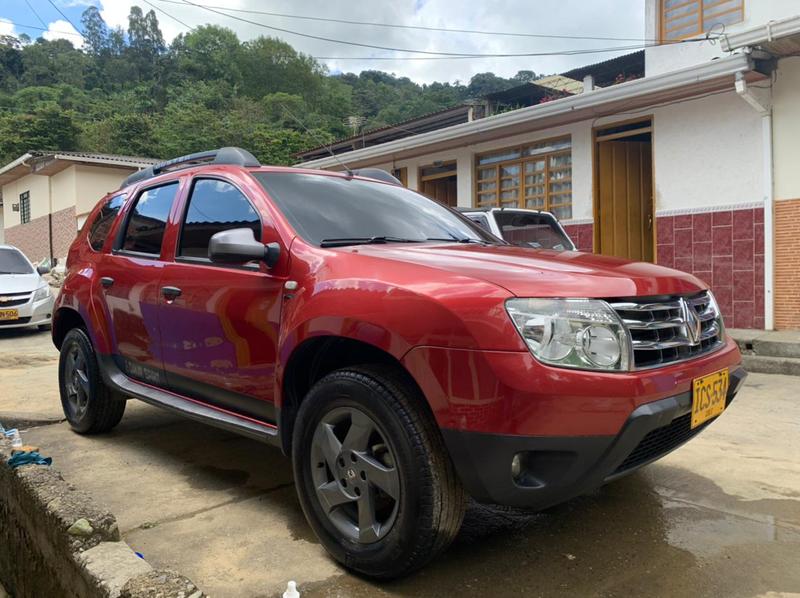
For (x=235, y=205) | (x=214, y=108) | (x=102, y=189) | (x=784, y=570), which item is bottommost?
(x=784, y=570)

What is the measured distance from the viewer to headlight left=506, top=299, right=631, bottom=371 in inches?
81.5

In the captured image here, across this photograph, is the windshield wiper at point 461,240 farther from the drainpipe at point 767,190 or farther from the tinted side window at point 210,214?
the drainpipe at point 767,190

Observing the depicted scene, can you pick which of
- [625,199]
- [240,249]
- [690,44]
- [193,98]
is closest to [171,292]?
[240,249]

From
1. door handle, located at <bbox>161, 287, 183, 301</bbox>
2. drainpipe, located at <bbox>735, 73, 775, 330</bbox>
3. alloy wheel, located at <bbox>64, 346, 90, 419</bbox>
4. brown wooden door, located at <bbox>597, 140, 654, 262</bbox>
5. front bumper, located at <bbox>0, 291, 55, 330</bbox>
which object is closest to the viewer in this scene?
door handle, located at <bbox>161, 287, 183, 301</bbox>

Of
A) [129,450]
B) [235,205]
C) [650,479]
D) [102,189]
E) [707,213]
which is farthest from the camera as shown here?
[102,189]

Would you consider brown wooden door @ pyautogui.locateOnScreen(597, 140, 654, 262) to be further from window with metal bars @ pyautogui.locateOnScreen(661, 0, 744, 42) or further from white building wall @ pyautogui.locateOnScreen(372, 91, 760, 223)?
window with metal bars @ pyautogui.locateOnScreen(661, 0, 744, 42)

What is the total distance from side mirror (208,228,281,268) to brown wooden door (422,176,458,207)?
444 inches

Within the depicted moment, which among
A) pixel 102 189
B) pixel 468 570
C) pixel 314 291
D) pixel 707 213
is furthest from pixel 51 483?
pixel 102 189

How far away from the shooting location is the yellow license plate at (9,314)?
9930mm

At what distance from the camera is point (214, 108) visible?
3962 centimetres

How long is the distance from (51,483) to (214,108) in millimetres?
40309

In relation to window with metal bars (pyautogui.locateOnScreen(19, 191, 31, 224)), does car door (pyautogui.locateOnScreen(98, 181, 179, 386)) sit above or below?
below

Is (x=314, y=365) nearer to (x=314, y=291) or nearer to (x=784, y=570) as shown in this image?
(x=314, y=291)

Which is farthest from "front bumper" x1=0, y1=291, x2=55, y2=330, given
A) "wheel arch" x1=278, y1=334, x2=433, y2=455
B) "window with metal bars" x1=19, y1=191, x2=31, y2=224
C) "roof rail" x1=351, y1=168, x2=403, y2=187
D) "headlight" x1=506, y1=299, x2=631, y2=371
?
"window with metal bars" x1=19, y1=191, x2=31, y2=224
